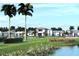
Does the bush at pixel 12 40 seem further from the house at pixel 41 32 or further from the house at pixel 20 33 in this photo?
the house at pixel 41 32

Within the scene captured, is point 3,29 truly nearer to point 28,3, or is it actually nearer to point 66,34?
point 28,3

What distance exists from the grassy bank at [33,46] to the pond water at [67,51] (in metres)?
0.04

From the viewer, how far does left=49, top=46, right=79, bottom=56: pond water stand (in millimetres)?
3430

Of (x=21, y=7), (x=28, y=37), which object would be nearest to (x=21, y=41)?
(x=28, y=37)

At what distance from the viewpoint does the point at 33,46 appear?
11.4 ft

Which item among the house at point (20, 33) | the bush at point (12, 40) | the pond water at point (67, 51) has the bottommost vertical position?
the pond water at point (67, 51)

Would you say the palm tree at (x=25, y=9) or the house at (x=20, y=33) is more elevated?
the palm tree at (x=25, y=9)

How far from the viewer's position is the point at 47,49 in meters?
3.49

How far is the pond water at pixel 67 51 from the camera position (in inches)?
135

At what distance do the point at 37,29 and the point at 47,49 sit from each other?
202 millimetres

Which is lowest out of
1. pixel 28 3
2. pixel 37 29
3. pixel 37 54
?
pixel 37 54

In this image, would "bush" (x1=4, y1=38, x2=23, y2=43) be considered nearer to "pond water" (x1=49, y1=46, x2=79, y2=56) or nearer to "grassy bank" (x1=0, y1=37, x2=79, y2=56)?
"grassy bank" (x1=0, y1=37, x2=79, y2=56)

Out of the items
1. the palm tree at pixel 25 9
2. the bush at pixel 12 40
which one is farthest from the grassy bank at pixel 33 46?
the palm tree at pixel 25 9

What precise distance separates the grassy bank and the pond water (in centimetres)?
→ 4
